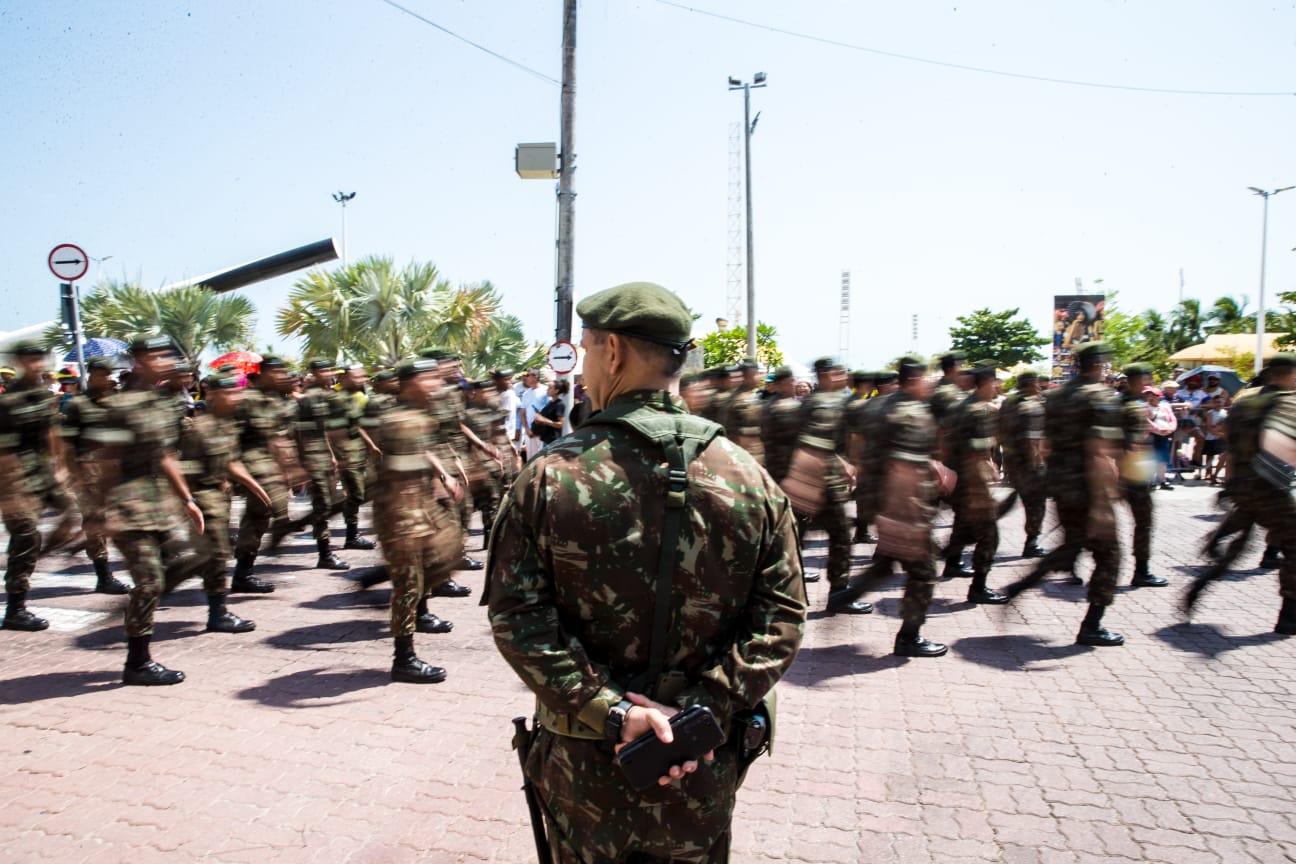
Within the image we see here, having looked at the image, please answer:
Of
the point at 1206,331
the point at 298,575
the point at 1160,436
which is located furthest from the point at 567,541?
the point at 1206,331

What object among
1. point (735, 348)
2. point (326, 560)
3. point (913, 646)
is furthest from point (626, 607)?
point (735, 348)

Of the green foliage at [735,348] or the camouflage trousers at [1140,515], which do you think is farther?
the green foliage at [735,348]

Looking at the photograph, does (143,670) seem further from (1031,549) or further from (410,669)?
(1031,549)

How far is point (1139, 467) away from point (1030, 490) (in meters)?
1.64

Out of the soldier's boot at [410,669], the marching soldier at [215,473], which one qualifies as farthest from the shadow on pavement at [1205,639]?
the marching soldier at [215,473]

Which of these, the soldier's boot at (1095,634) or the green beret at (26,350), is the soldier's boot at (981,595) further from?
the green beret at (26,350)

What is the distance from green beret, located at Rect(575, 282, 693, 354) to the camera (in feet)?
6.54

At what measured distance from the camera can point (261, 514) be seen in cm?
779

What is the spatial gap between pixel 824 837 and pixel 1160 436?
1237 cm

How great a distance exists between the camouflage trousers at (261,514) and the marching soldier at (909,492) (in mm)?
5169

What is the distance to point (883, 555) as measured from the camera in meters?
5.83

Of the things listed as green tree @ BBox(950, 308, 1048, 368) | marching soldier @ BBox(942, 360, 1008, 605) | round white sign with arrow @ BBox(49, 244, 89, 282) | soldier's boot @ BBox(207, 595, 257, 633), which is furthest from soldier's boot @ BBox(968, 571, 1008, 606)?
green tree @ BBox(950, 308, 1048, 368)

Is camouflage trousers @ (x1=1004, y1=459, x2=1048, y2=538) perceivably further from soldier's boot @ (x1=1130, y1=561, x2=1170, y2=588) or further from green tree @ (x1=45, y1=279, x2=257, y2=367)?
green tree @ (x1=45, y1=279, x2=257, y2=367)

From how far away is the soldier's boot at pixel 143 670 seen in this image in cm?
531
